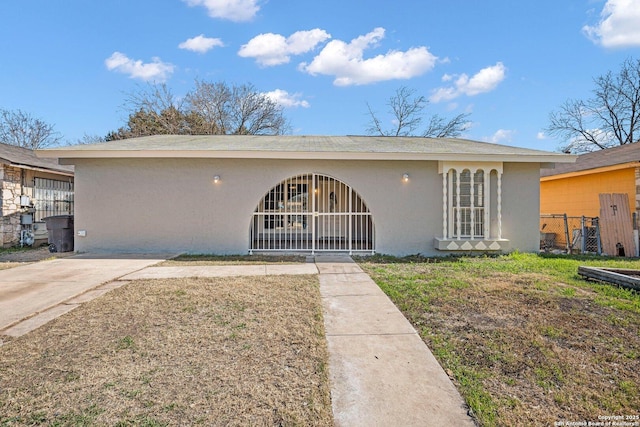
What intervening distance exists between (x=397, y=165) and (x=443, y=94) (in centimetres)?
1740

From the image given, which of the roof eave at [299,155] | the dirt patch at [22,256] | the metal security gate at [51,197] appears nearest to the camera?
the dirt patch at [22,256]

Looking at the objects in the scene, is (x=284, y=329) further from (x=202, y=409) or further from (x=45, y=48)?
(x=45, y=48)

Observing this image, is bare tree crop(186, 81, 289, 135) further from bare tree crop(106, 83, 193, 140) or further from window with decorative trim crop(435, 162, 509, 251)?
window with decorative trim crop(435, 162, 509, 251)

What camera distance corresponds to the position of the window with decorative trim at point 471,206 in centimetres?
830

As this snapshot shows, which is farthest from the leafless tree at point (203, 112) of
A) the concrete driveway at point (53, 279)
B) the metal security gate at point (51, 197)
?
the concrete driveway at point (53, 279)

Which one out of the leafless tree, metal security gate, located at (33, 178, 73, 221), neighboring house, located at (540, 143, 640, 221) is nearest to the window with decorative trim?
neighboring house, located at (540, 143, 640, 221)

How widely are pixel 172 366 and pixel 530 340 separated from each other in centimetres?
335

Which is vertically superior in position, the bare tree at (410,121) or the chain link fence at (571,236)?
the bare tree at (410,121)

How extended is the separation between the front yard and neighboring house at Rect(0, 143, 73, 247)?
1111 centimetres

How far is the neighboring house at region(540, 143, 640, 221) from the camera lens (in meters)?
9.90

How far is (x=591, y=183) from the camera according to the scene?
37.8 ft

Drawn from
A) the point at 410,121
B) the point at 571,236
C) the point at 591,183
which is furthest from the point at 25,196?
the point at 410,121

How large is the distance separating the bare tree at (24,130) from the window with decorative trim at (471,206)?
31.4 m

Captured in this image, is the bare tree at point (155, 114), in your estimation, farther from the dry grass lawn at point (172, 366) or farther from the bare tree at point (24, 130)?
the dry grass lawn at point (172, 366)
